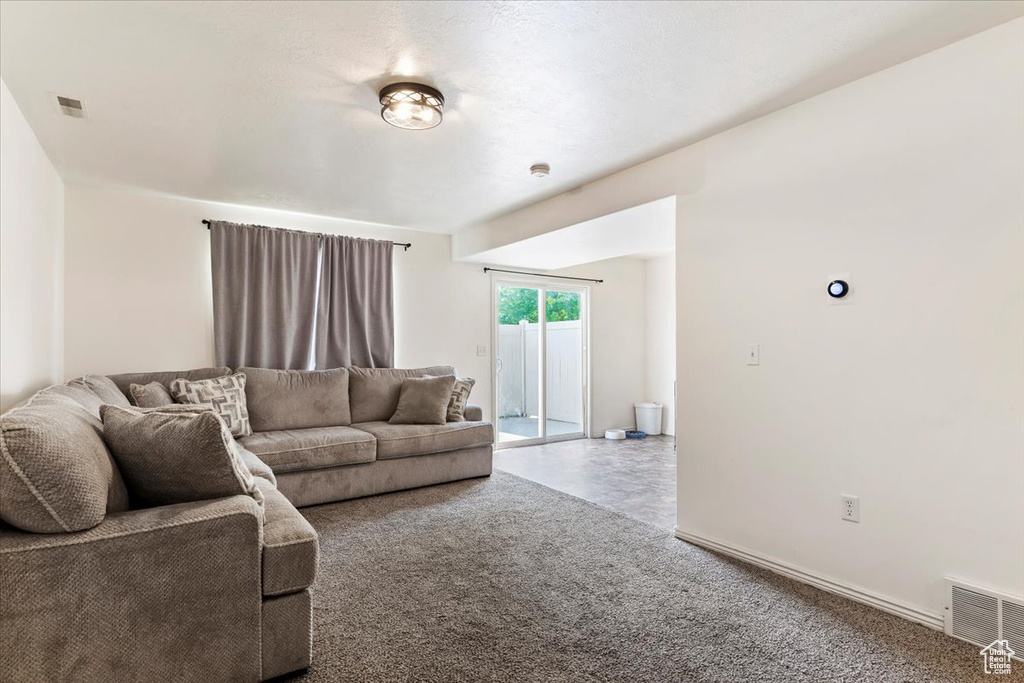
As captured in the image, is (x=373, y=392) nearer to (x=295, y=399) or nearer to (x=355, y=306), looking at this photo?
(x=295, y=399)

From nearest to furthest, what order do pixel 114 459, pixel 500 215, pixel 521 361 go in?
pixel 114 459
pixel 500 215
pixel 521 361

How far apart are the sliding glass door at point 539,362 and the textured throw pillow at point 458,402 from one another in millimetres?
1121

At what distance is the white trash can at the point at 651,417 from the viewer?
6.80 m

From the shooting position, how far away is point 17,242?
2.62 m

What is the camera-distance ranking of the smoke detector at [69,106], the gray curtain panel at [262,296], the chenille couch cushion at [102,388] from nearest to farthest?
the smoke detector at [69,106], the chenille couch cushion at [102,388], the gray curtain panel at [262,296]

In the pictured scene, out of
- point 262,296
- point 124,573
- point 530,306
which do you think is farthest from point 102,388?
point 530,306

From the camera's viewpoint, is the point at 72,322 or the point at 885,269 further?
the point at 72,322

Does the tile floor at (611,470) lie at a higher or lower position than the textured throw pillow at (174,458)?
lower

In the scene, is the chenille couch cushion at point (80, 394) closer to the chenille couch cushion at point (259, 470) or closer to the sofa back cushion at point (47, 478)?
the chenille couch cushion at point (259, 470)

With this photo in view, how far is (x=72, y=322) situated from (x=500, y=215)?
348 cm

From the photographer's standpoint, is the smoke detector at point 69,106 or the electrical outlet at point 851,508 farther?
the smoke detector at point 69,106

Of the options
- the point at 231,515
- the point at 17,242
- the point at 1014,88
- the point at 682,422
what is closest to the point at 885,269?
the point at 1014,88

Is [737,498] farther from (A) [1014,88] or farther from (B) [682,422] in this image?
(A) [1014,88]

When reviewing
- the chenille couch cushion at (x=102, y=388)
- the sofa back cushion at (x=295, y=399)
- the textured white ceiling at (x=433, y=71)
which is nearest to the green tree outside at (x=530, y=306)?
the sofa back cushion at (x=295, y=399)
